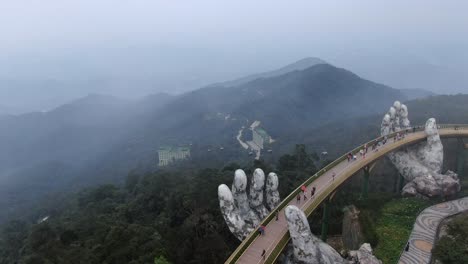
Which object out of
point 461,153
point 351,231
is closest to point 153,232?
point 351,231

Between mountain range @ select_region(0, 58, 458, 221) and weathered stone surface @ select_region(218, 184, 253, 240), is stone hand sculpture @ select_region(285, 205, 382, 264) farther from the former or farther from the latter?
mountain range @ select_region(0, 58, 458, 221)

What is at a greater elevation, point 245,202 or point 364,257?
point 245,202

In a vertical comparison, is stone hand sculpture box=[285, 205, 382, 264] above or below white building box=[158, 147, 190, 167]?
above

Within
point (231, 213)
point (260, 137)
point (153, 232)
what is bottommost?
point (260, 137)

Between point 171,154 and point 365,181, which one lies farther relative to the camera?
point 171,154

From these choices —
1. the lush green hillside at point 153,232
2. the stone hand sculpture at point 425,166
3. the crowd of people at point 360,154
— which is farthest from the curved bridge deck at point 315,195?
the lush green hillside at point 153,232

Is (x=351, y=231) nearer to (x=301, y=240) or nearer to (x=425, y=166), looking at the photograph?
(x=301, y=240)

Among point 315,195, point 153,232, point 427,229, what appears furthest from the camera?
point 427,229

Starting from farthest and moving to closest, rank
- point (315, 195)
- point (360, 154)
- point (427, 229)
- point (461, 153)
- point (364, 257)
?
1. point (461, 153)
2. point (360, 154)
3. point (427, 229)
4. point (315, 195)
5. point (364, 257)

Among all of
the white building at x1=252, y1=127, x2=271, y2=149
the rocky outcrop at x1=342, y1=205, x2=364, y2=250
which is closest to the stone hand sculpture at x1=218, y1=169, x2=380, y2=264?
the rocky outcrop at x1=342, y1=205, x2=364, y2=250
